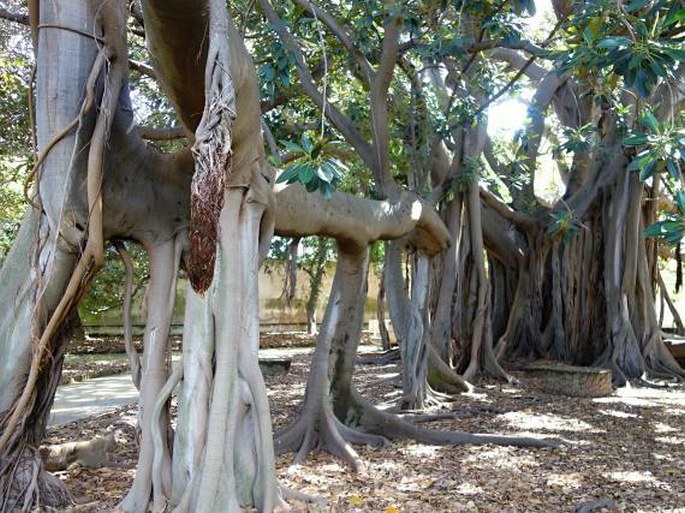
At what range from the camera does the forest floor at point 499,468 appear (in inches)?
152

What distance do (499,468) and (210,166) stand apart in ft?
10.7

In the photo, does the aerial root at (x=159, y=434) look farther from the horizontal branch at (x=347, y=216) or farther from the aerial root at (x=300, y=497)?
the horizontal branch at (x=347, y=216)

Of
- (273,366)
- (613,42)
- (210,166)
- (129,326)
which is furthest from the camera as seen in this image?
(273,366)

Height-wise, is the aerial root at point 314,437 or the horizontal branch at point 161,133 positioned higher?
the horizontal branch at point 161,133

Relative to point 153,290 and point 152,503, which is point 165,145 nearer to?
point 153,290

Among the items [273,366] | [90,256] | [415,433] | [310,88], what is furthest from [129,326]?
[273,366]

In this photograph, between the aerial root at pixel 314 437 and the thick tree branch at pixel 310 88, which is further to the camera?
the thick tree branch at pixel 310 88

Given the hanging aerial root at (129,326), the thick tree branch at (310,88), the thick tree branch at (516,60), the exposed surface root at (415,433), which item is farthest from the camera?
the thick tree branch at (516,60)

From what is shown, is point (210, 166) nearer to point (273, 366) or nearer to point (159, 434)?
point (159, 434)

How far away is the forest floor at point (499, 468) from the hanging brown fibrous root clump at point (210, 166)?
177 centimetres

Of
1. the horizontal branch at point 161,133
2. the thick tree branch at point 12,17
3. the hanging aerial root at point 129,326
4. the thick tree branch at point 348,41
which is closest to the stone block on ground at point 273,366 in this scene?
the horizontal branch at point 161,133

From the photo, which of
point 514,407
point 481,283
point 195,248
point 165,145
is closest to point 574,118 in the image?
point 481,283

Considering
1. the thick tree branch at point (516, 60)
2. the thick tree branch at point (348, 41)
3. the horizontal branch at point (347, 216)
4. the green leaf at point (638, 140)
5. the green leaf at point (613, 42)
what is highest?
the thick tree branch at point (516, 60)

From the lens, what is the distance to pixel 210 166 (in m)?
2.21
